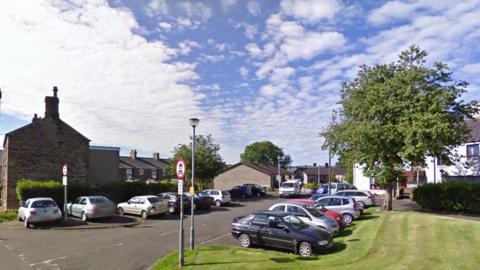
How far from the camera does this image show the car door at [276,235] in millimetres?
14734

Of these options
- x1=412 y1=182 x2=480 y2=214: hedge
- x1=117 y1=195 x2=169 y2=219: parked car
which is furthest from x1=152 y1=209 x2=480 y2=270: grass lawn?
x1=117 y1=195 x2=169 y2=219: parked car

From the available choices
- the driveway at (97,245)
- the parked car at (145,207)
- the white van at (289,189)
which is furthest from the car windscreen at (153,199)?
the white van at (289,189)

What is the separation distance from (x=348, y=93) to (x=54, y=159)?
77.1 feet

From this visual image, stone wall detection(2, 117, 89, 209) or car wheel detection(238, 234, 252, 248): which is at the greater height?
stone wall detection(2, 117, 89, 209)

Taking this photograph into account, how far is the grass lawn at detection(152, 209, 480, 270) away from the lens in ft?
39.8

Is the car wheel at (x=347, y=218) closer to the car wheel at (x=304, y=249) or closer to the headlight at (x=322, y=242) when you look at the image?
the headlight at (x=322, y=242)

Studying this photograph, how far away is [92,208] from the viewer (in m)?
23.9

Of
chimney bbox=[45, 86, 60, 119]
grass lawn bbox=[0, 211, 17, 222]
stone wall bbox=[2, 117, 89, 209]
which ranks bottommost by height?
grass lawn bbox=[0, 211, 17, 222]

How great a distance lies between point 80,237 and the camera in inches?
733

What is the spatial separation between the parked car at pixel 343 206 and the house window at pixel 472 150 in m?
19.9

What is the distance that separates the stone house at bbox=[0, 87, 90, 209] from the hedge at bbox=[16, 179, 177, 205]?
5.04 feet

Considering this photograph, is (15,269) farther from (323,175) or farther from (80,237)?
(323,175)

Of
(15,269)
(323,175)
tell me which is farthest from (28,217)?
(323,175)

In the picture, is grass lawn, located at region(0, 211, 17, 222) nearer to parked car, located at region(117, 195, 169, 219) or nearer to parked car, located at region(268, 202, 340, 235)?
parked car, located at region(117, 195, 169, 219)
